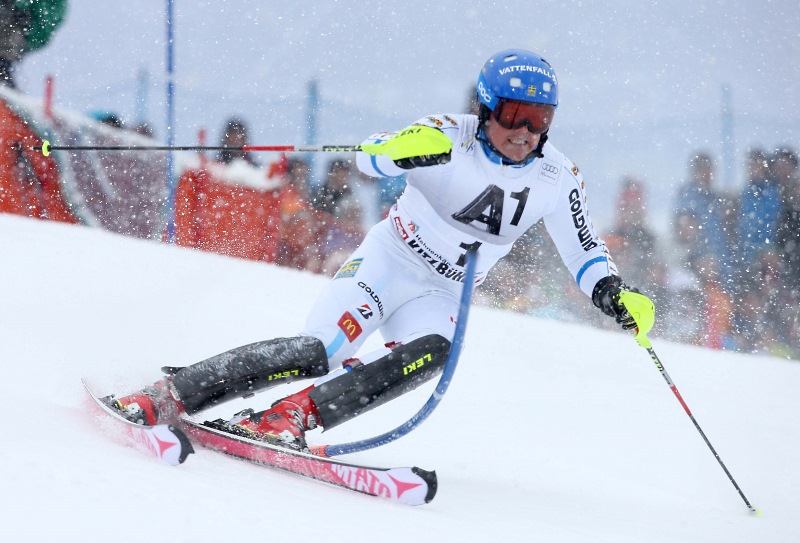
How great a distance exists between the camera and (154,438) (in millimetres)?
2264

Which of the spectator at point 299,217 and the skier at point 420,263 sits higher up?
the skier at point 420,263

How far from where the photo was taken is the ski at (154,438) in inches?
86.4

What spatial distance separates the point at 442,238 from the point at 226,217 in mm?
3765

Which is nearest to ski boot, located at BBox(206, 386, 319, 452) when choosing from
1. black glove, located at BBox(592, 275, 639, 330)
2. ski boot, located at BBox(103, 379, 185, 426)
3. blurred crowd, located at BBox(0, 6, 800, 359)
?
ski boot, located at BBox(103, 379, 185, 426)

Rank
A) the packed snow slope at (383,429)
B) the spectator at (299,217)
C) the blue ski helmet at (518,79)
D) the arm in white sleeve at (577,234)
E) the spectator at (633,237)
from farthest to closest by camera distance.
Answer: the spectator at (633,237) → the spectator at (299,217) → the arm in white sleeve at (577,234) → the blue ski helmet at (518,79) → the packed snow slope at (383,429)

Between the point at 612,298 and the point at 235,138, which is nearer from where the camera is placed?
the point at 612,298

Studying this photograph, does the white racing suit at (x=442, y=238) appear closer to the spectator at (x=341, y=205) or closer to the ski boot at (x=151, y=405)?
the ski boot at (x=151, y=405)

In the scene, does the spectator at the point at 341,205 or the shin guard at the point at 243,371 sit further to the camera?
the spectator at the point at 341,205

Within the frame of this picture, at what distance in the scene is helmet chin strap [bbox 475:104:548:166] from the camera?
296 centimetres

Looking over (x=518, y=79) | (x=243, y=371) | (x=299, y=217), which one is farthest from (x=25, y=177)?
(x=518, y=79)

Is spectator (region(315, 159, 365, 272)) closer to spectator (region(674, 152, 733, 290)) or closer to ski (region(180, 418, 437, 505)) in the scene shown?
spectator (region(674, 152, 733, 290))

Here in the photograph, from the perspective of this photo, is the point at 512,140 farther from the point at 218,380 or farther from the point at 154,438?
the point at 154,438

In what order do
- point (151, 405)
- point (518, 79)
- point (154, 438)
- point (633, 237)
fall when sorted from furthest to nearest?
point (633, 237), point (518, 79), point (151, 405), point (154, 438)

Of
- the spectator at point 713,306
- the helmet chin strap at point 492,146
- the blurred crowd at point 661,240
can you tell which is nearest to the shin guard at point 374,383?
the helmet chin strap at point 492,146
